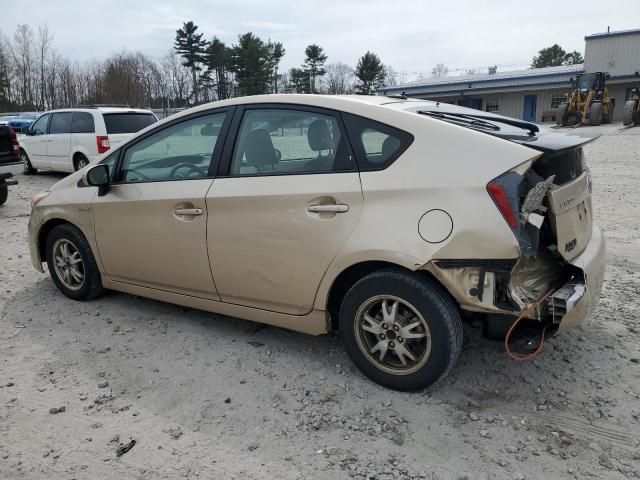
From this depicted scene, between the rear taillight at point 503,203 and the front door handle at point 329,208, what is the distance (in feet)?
2.74

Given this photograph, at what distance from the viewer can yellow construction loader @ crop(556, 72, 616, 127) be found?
28781mm

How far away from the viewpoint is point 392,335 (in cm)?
301

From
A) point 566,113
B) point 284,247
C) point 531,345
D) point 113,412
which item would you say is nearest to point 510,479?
point 531,345

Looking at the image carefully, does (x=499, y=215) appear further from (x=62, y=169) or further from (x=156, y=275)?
(x=62, y=169)

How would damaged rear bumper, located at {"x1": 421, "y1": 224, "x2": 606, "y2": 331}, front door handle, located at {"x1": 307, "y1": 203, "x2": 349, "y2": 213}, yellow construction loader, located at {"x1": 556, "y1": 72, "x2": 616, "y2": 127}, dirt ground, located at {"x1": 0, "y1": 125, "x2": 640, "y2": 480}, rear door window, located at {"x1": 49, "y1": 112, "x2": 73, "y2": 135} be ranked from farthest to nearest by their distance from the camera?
yellow construction loader, located at {"x1": 556, "y1": 72, "x2": 616, "y2": 127}
rear door window, located at {"x1": 49, "y1": 112, "x2": 73, "y2": 135}
front door handle, located at {"x1": 307, "y1": 203, "x2": 349, "y2": 213}
damaged rear bumper, located at {"x1": 421, "y1": 224, "x2": 606, "y2": 331}
dirt ground, located at {"x1": 0, "y1": 125, "x2": 640, "y2": 480}

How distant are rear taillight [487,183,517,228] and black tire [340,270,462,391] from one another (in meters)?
0.54

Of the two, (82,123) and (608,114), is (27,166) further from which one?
(608,114)

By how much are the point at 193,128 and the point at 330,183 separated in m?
1.34

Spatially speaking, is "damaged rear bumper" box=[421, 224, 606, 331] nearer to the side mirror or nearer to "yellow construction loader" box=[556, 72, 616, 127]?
the side mirror

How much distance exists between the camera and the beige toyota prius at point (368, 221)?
272cm

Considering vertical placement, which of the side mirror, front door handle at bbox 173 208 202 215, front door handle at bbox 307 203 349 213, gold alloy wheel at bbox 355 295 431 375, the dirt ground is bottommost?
the dirt ground

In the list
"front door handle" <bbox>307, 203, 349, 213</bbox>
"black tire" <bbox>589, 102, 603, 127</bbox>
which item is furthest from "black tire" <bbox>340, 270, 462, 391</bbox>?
"black tire" <bbox>589, 102, 603, 127</bbox>

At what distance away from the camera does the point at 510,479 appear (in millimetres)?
2385

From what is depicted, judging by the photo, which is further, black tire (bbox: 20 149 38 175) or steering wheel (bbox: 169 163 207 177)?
black tire (bbox: 20 149 38 175)
